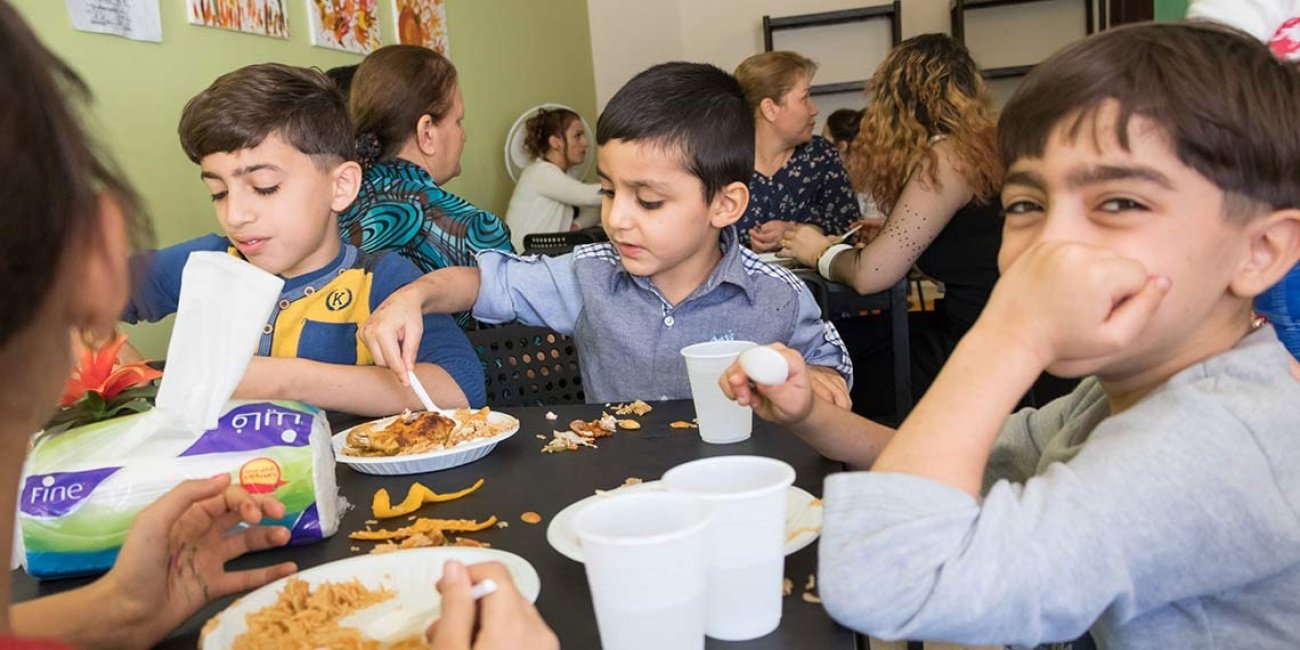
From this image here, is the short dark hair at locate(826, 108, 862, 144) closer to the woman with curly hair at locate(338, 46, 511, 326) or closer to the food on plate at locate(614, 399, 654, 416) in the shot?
the woman with curly hair at locate(338, 46, 511, 326)

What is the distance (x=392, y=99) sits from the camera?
2.62 m

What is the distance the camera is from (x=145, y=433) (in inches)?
36.5

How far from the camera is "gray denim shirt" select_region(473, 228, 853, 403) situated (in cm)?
168

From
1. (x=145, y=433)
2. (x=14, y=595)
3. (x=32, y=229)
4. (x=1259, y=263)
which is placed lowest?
(x=14, y=595)

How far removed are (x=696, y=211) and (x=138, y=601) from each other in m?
1.11

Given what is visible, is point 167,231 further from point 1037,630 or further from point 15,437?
point 1037,630

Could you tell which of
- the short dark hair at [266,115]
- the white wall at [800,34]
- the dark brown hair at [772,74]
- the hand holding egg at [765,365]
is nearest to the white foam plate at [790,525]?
the hand holding egg at [765,365]

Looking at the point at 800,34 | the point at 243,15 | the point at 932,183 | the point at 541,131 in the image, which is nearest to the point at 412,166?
the point at 243,15

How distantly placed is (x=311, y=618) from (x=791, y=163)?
353 centimetres

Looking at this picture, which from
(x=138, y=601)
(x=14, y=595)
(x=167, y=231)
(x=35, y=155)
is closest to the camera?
(x=35, y=155)

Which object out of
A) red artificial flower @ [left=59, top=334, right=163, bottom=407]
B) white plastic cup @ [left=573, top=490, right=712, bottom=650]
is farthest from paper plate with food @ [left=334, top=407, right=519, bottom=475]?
white plastic cup @ [left=573, top=490, right=712, bottom=650]

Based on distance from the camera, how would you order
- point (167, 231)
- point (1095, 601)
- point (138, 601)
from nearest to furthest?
1. point (1095, 601)
2. point (138, 601)
3. point (167, 231)

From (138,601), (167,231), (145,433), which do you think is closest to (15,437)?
(138,601)

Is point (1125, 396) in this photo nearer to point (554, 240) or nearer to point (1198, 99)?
point (1198, 99)
